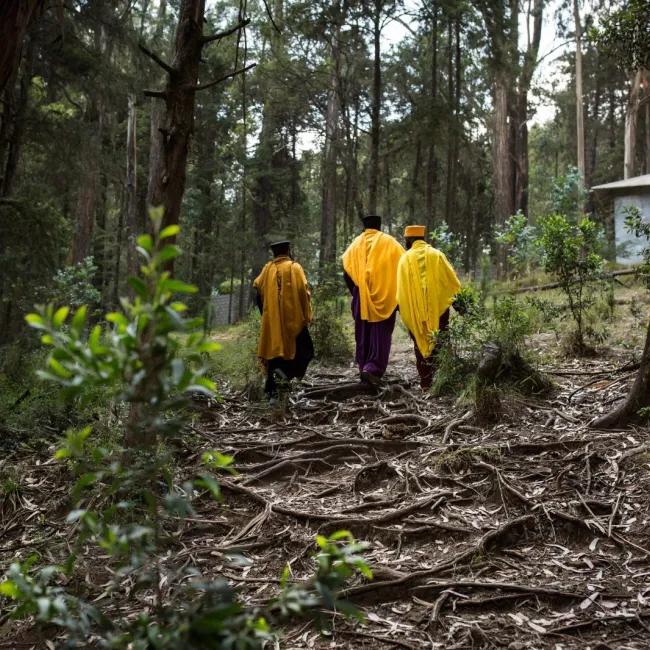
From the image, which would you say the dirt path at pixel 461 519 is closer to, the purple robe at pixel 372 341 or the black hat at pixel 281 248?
the purple robe at pixel 372 341

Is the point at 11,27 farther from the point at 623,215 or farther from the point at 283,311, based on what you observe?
the point at 623,215

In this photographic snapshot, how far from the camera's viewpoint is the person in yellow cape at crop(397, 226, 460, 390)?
7.98 m

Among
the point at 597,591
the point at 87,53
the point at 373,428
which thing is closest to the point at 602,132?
the point at 87,53

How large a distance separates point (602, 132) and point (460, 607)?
1516 inches

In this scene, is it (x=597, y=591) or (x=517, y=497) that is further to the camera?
(x=517, y=497)

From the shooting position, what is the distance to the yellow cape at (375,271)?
8359 millimetres

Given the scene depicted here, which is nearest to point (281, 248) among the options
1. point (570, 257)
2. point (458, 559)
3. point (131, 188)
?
point (570, 257)

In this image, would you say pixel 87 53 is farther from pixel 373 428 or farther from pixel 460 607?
pixel 460 607

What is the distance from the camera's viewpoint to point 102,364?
63.9 inches

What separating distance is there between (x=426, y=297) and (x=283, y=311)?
1.67 meters

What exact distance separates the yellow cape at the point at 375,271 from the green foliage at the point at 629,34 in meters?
3.20

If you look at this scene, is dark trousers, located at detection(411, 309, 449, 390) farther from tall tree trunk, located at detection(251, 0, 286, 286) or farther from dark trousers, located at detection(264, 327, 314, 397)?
tall tree trunk, located at detection(251, 0, 286, 286)

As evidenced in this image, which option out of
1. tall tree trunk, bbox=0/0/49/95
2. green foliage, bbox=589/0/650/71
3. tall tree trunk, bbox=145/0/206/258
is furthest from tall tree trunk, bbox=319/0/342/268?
tall tree trunk, bbox=0/0/49/95

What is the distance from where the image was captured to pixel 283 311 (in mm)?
8180
